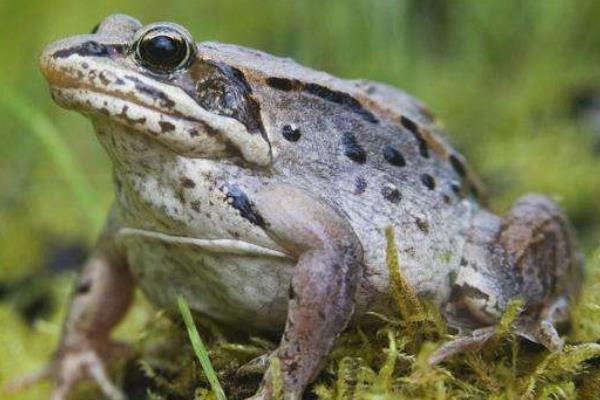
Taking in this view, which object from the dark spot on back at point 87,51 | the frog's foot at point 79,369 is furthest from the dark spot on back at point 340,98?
the frog's foot at point 79,369

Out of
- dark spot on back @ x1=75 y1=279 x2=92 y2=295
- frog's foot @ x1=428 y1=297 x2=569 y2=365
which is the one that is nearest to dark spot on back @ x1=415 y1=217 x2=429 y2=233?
frog's foot @ x1=428 y1=297 x2=569 y2=365

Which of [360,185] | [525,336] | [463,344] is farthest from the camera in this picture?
[360,185]

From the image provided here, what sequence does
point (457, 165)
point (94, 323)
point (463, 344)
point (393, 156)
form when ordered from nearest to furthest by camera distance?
point (463, 344)
point (393, 156)
point (457, 165)
point (94, 323)

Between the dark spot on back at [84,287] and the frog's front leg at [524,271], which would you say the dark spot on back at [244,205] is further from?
the dark spot on back at [84,287]

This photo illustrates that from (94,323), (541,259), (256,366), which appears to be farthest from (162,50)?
(541,259)

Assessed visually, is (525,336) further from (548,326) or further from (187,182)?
(187,182)

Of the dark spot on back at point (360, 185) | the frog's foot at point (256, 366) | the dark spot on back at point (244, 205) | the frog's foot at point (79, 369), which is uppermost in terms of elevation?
the dark spot on back at point (360, 185)
